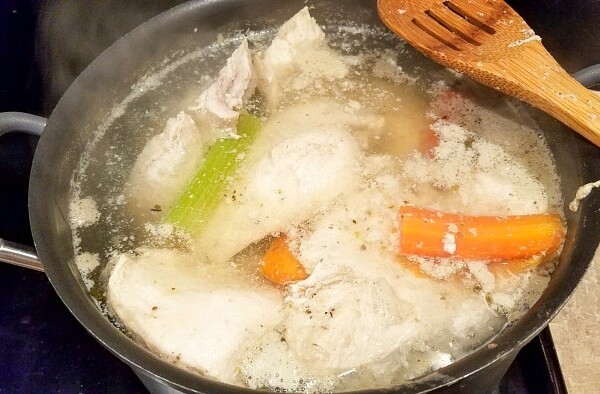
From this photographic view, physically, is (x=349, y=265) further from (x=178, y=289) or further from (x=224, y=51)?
(x=224, y=51)

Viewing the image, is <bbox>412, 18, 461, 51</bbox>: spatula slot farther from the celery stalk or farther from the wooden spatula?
the celery stalk

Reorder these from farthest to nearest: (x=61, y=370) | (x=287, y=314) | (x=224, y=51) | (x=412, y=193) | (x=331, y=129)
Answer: (x=224, y=51) → (x=61, y=370) → (x=331, y=129) → (x=412, y=193) → (x=287, y=314)

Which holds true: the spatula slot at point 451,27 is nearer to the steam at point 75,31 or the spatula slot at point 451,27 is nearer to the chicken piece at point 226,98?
the chicken piece at point 226,98

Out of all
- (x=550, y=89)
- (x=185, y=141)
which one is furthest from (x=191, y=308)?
(x=550, y=89)

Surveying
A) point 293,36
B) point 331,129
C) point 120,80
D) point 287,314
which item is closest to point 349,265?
point 287,314

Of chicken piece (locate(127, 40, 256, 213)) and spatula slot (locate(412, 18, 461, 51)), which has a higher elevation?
spatula slot (locate(412, 18, 461, 51))

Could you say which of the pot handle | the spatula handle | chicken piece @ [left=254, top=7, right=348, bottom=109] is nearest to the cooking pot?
the pot handle

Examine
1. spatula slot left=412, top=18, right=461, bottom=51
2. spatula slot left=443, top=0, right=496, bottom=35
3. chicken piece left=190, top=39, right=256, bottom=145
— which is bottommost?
chicken piece left=190, top=39, right=256, bottom=145
